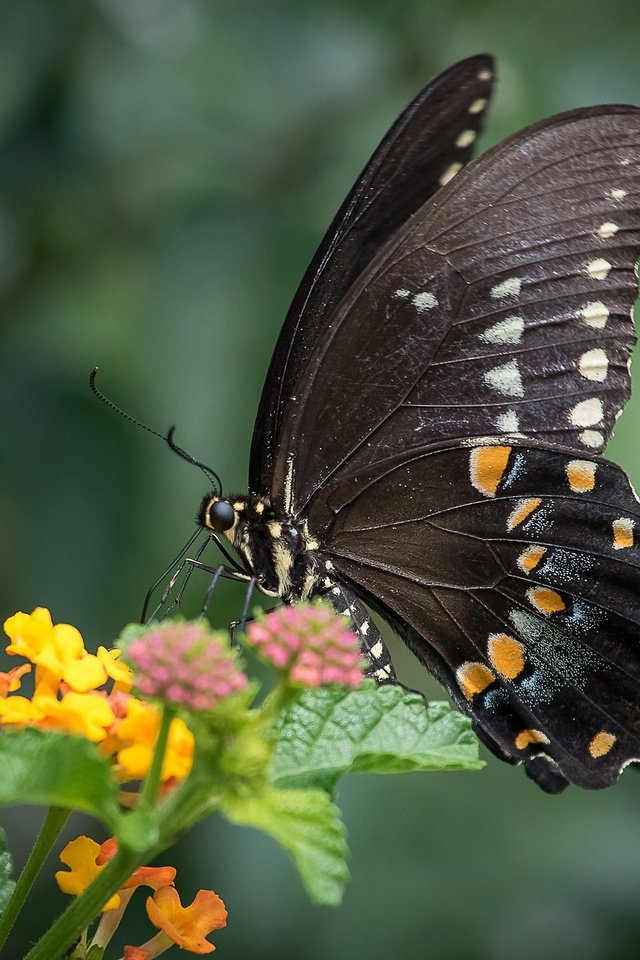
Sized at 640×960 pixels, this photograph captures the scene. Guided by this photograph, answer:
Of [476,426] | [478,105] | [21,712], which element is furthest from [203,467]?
[21,712]

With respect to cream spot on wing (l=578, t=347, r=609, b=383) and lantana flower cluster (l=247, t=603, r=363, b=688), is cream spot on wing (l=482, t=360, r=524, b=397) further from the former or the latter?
lantana flower cluster (l=247, t=603, r=363, b=688)

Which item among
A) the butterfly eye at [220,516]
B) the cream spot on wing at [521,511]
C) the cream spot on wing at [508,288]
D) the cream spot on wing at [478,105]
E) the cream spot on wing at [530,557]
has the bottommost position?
the butterfly eye at [220,516]

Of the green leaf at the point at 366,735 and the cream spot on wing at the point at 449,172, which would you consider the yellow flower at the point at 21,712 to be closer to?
the green leaf at the point at 366,735

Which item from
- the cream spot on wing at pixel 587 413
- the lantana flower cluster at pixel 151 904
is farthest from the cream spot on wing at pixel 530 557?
the lantana flower cluster at pixel 151 904

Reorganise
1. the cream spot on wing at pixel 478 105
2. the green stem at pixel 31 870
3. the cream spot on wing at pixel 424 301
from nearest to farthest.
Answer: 1. the green stem at pixel 31 870
2. the cream spot on wing at pixel 424 301
3. the cream spot on wing at pixel 478 105

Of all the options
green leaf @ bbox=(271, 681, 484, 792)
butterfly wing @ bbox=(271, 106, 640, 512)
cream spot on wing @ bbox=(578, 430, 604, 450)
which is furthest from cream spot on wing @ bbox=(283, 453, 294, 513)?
green leaf @ bbox=(271, 681, 484, 792)

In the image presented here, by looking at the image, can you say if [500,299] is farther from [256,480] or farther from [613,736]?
[613,736]
